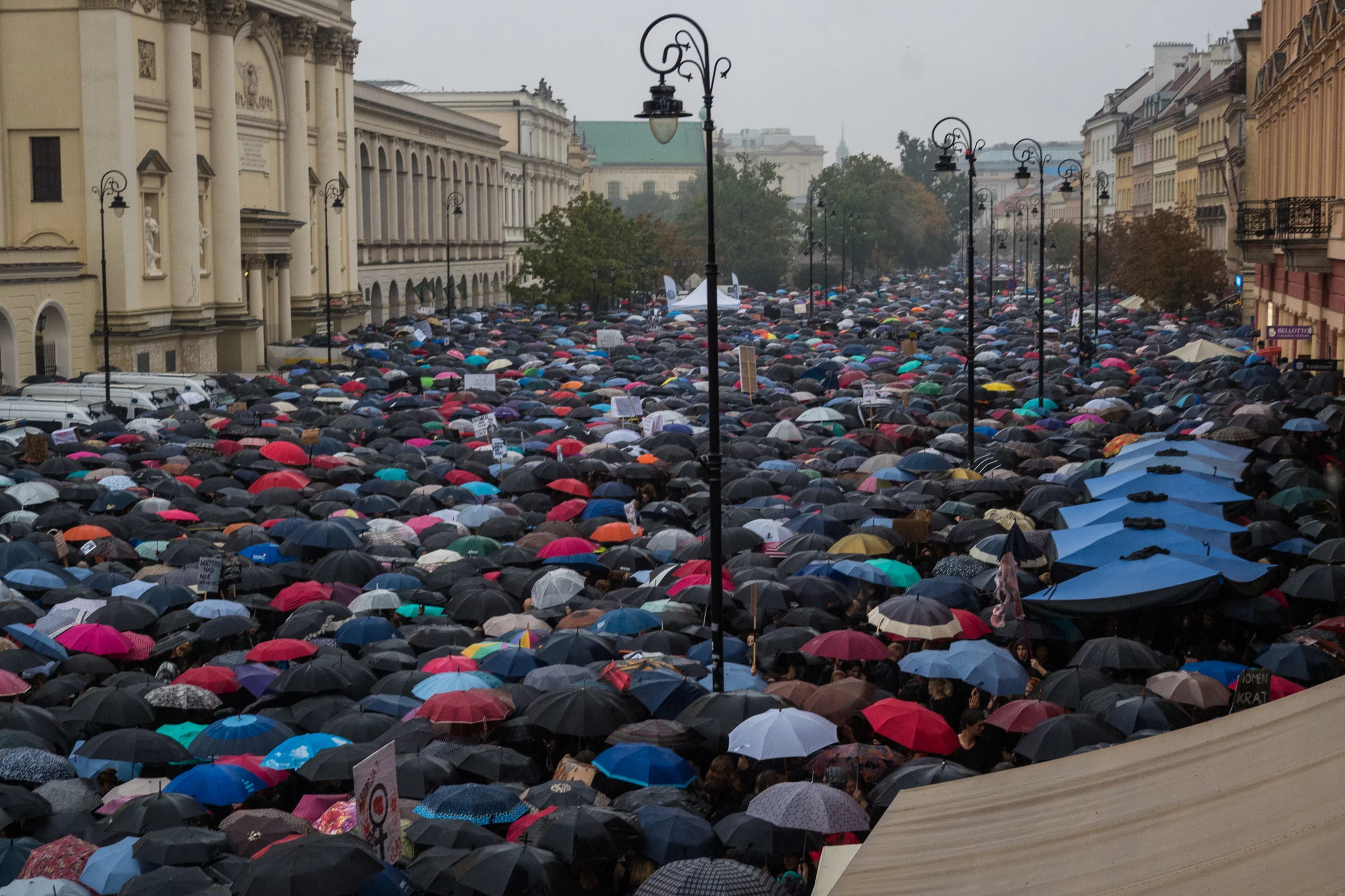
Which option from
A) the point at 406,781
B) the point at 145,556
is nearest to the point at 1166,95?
the point at 145,556

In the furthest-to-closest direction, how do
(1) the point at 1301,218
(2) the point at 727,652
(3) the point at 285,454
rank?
(1) the point at 1301,218
(3) the point at 285,454
(2) the point at 727,652

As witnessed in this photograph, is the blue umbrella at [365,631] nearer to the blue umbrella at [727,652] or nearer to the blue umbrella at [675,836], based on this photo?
the blue umbrella at [727,652]

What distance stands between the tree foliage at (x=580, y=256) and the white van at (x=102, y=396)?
45.2m

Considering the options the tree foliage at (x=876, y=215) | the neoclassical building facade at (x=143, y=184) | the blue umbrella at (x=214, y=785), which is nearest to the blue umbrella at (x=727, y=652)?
the blue umbrella at (x=214, y=785)

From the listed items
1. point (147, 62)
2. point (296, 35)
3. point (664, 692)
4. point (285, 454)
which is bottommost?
point (664, 692)

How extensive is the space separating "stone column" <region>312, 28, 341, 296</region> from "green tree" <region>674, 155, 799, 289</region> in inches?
2487

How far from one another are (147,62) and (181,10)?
209 cm

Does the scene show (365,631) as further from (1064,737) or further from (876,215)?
(876,215)

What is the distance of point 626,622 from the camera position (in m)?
16.6

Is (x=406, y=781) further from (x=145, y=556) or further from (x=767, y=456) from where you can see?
(x=767, y=456)

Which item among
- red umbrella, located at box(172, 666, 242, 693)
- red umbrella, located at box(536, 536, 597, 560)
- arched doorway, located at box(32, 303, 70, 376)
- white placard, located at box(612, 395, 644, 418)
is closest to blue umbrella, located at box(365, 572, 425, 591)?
red umbrella, located at box(536, 536, 597, 560)

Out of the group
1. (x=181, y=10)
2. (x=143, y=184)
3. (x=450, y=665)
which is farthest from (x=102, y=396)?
(x=450, y=665)

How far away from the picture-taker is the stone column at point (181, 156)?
4747 cm

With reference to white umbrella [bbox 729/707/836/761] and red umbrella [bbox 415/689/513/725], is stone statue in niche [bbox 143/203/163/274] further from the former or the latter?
white umbrella [bbox 729/707/836/761]
